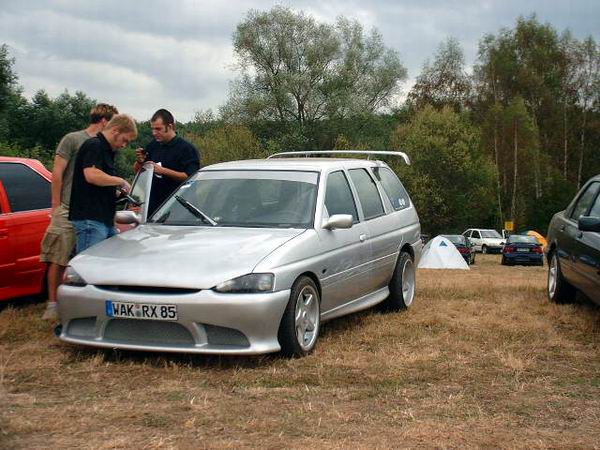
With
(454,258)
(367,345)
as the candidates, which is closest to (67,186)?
(367,345)

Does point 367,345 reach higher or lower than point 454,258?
higher

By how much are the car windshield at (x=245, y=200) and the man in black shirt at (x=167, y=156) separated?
2.60 feet

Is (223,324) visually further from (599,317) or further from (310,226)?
(599,317)

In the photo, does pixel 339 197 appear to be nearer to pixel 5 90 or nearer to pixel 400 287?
pixel 400 287

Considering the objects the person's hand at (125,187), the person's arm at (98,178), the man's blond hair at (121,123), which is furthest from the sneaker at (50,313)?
the man's blond hair at (121,123)

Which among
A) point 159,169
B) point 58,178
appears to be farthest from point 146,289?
point 159,169

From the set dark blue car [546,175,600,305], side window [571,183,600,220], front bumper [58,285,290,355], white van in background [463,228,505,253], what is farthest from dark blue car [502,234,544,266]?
front bumper [58,285,290,355]

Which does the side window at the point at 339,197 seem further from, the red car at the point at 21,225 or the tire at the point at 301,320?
the red car at the point at 21,225

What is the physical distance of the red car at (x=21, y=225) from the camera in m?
7.57

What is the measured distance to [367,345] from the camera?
6.40 metres

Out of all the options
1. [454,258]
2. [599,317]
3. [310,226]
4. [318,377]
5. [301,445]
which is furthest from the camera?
[454,258]

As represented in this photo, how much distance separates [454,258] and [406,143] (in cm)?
2242

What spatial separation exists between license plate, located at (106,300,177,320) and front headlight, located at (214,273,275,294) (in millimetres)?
347

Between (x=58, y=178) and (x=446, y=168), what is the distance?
155 ft
